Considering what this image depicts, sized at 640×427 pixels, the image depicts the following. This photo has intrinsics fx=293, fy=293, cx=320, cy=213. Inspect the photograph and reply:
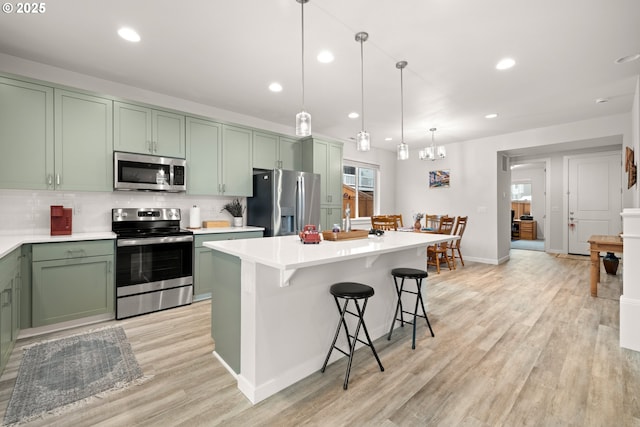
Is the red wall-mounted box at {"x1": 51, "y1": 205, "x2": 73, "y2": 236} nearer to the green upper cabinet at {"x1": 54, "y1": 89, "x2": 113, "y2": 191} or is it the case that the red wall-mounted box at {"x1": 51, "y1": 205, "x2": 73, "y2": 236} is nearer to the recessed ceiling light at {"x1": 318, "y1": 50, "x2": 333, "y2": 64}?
the green upper cabinet at {"x1": 54, "y1": 89, "x2": 113, "y2": 191}

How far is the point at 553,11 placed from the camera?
2225 millimetres

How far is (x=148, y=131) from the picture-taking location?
3475mm

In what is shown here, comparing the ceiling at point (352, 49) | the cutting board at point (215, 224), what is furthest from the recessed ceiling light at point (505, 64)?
the cutting board at point (215, 224)

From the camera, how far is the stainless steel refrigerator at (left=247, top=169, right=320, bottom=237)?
13.8ft

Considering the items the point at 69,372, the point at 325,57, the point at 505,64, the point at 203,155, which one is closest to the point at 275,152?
the point at 203,155

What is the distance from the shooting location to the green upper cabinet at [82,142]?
2.95 metres

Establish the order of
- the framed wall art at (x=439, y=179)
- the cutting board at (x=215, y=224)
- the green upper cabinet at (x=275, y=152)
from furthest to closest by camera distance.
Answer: the framed wall art at (x=439, y=179) < the green upper cabinet at (x=275, y=152) < the cutting board at (x=215, y=224)

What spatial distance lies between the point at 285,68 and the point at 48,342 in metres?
3.39

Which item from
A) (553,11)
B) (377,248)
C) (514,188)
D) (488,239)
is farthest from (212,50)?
(514,188)

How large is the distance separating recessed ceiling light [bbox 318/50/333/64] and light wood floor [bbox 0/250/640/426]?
2.74 meters

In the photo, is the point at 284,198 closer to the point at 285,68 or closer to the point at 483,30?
the point at 285,68

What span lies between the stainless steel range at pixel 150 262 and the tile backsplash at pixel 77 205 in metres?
0.12

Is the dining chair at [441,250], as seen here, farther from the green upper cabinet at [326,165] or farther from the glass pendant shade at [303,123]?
the glass pendant shade at [303,123]

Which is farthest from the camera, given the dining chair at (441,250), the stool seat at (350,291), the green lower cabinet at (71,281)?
the dining chair at (441,250)
